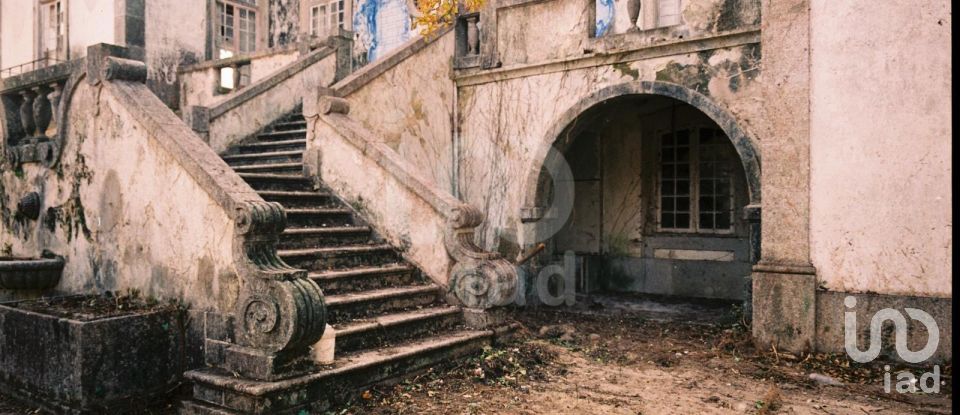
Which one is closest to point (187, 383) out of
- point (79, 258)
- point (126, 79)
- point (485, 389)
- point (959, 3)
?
point (79, 258)

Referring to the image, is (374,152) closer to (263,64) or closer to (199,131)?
(199,131)

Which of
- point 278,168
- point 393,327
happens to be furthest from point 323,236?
point 278,168

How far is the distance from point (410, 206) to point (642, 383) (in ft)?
8.92

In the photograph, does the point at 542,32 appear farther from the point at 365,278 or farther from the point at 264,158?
the point at 365,278

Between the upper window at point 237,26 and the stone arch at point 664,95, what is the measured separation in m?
11.4

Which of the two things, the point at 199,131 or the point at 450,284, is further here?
the point at 199,131

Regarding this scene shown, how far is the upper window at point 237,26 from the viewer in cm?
1733

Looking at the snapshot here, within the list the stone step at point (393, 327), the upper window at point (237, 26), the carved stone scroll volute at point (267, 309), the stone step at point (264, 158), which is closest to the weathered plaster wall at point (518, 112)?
the stone step at point (264, 158)

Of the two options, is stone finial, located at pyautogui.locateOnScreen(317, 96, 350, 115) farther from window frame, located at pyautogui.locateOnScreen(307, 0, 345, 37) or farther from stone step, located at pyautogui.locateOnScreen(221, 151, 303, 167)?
window frame, located at pyautogui.locateOnScreen(307, 0, 345, 37)

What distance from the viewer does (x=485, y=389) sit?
5301 mm

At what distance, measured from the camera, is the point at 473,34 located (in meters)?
10.1

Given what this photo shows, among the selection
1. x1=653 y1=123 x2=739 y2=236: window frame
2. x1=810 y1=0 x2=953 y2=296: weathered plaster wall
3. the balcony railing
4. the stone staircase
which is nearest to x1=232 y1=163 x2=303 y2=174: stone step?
the stone staircase

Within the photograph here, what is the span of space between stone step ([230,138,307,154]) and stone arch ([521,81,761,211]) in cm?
308

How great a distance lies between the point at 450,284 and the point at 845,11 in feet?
14.4
